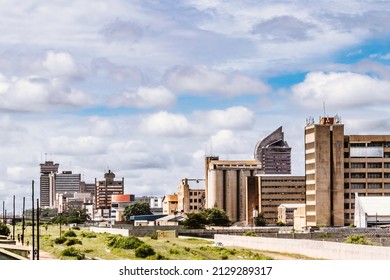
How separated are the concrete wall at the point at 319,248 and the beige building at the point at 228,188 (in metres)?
124

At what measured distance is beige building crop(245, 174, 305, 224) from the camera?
17062 cm

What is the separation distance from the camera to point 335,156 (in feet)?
420

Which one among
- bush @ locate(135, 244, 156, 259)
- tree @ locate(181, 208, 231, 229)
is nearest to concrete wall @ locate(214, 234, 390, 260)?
bush @ locate(135, 244, 156, 259)

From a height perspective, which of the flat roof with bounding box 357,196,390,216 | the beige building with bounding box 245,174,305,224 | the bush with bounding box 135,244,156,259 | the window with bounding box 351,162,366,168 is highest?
the window with bounding box 351,162,366,168

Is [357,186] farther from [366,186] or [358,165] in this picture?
[358,165]

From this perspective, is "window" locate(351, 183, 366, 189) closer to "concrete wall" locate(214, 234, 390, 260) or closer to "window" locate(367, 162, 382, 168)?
"window" locate(367, 162, 382, 168)

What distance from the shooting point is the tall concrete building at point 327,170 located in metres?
→ 127

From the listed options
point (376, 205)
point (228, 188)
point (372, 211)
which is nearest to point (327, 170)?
point (376, 205)

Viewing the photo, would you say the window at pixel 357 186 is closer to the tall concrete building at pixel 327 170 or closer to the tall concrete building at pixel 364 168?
the tall concrete building at pixel 364 168

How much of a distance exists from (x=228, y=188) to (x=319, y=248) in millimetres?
142816

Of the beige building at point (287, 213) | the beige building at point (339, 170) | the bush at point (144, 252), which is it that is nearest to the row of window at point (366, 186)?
the beige building at point (339, 170)

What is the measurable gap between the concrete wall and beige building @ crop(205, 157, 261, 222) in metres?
124
